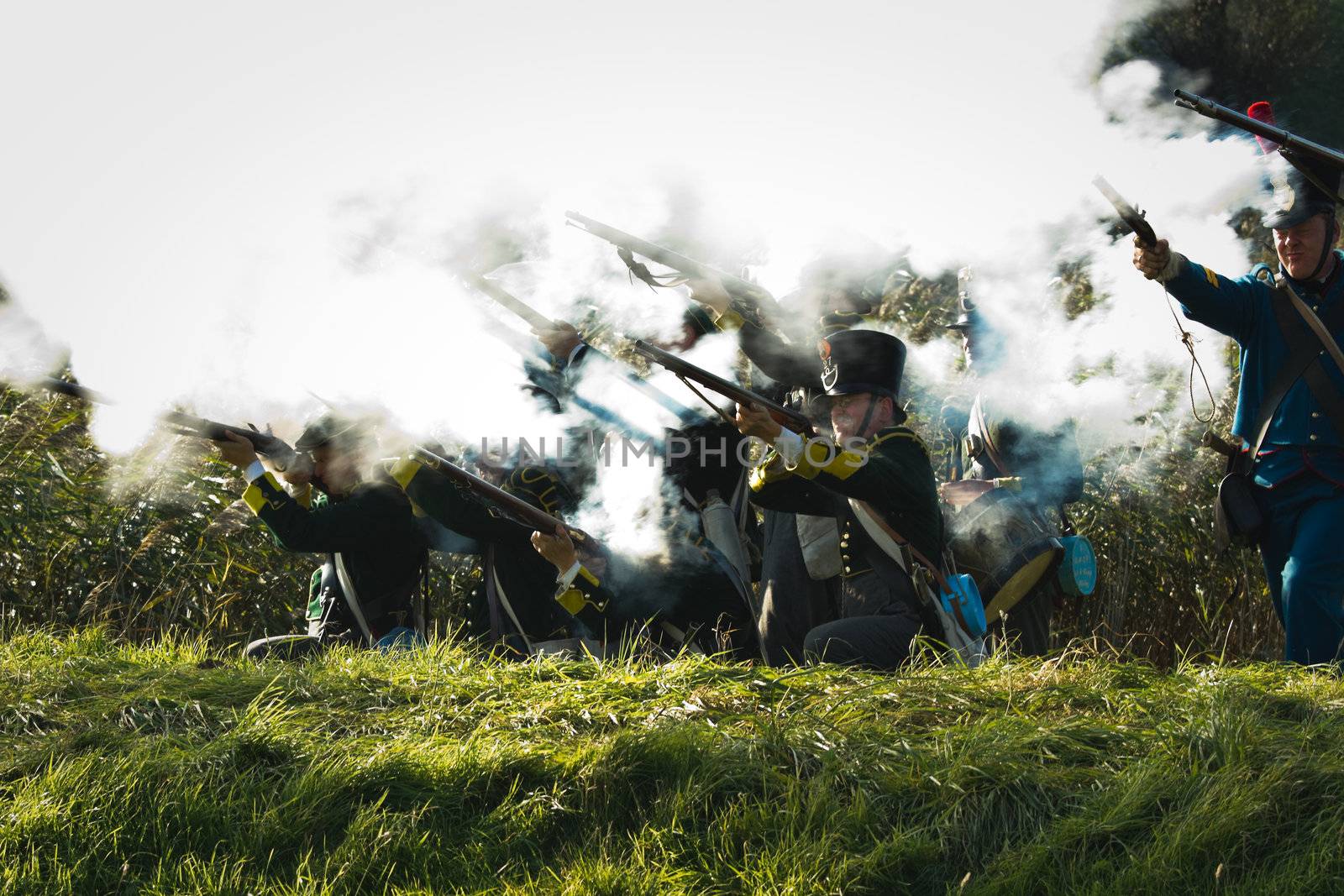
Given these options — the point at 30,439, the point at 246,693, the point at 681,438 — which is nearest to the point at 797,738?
the point at 246,693

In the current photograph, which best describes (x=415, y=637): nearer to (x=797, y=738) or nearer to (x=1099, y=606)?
(x=797, y=738)

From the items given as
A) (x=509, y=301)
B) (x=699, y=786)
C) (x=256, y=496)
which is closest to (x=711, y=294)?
(x=509, y=301)

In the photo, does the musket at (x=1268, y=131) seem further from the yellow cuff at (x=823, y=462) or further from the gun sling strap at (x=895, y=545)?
the gun sling strap at (x=895, y=545)

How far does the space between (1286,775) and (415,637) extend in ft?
12.6

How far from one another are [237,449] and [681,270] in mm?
2214

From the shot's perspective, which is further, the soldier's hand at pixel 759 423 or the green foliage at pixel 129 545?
the green foliage at pixel 129 545

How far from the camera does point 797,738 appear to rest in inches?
142

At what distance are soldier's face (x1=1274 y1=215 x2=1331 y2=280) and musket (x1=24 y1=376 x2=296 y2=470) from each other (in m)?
4.26

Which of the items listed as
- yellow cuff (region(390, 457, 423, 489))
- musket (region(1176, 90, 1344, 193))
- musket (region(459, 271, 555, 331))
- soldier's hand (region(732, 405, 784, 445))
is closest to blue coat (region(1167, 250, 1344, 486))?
musket (region(1176, 90, 1344, 193))

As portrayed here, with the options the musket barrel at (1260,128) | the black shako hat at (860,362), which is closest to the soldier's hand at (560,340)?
the black shako hat at (860,362)

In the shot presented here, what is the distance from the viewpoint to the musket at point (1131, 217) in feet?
14.4

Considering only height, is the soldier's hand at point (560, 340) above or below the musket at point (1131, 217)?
below

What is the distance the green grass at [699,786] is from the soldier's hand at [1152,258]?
1355 mm

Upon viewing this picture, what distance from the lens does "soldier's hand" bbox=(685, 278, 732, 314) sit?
21.2ft
